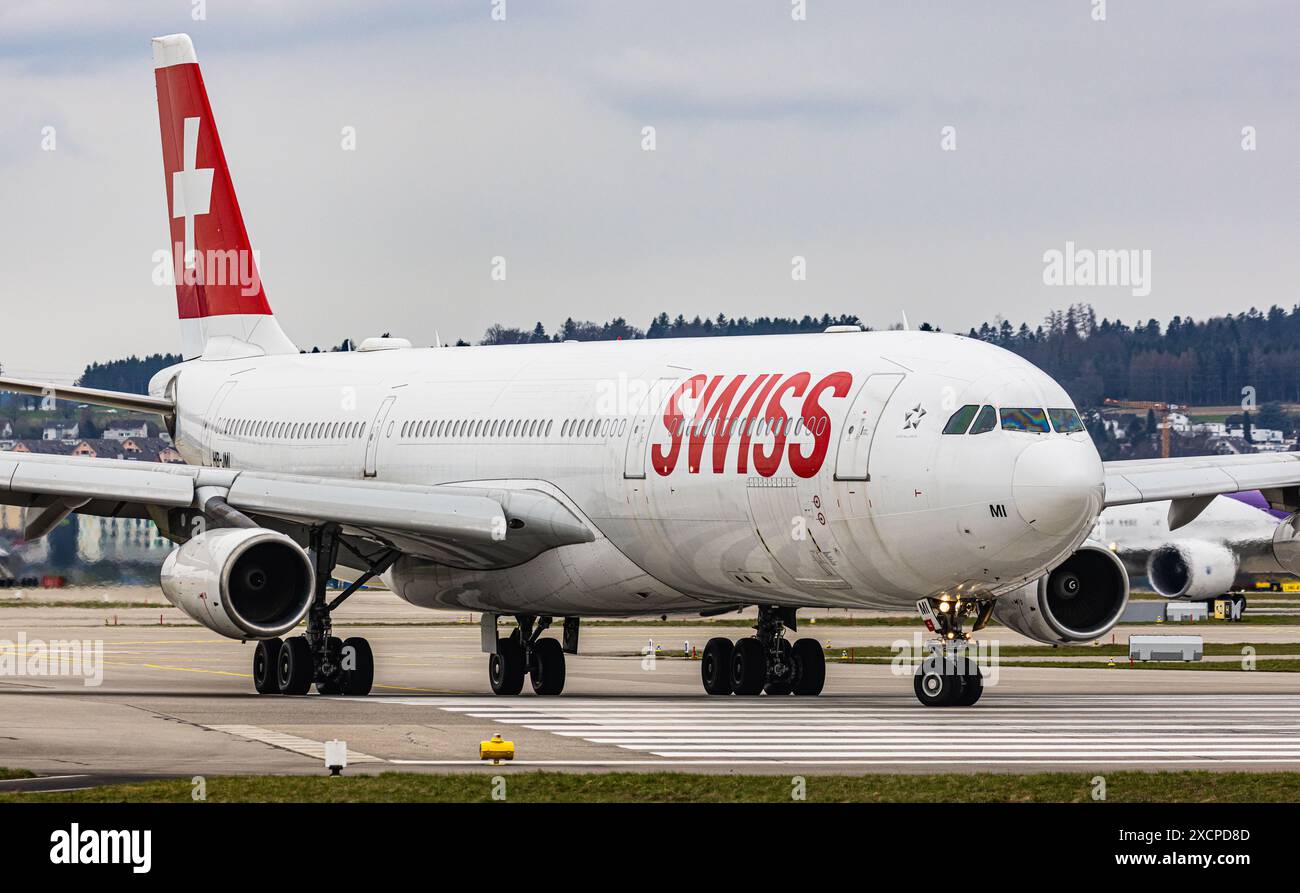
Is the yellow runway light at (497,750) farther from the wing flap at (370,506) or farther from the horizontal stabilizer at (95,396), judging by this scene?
the horizontal stabilizer at (95,396)

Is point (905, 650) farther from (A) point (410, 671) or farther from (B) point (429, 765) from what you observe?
(B) point (429, 765)

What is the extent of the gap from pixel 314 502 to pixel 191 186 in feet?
42.6

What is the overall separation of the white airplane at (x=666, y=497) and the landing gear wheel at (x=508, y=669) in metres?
0.04

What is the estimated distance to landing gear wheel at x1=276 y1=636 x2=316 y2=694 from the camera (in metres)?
29.2

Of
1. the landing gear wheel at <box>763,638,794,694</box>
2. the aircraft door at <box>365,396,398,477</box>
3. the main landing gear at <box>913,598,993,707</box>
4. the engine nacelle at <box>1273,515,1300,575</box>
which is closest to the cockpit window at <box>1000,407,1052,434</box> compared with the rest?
the main landing gear at <box>913,598,993,707</box>

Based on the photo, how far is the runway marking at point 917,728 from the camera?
1997 cm

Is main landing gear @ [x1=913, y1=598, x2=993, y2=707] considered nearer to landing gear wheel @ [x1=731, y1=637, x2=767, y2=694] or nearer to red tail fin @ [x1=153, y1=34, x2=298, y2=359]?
landing gear wheel @ [x1=731, y1=637, x2=767, y2=694]

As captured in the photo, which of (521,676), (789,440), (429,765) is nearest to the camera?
(429,765)

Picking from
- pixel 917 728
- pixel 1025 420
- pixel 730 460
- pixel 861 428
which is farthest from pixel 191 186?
pixel 917 728

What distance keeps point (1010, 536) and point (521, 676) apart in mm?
10085

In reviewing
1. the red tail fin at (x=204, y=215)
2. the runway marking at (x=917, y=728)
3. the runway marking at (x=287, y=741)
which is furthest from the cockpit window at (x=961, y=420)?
the red tail fin at (x=204, y=215)

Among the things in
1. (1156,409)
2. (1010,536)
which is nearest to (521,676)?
(1010,536)

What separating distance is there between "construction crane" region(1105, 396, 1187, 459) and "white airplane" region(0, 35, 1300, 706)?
106m

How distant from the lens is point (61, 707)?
83.1ft
